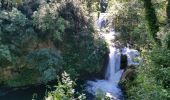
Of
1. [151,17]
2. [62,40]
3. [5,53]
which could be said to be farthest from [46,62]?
[151,17]

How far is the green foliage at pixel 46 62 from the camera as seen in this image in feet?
61.8

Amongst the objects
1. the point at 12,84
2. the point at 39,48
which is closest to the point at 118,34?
the point at 39,48

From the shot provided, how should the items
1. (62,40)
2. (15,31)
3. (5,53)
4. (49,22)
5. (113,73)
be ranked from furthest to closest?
(113,73)
(62,40)
(49,22)
(15,31)
(5,53)

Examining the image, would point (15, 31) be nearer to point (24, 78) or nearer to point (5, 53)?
point (5, 53)

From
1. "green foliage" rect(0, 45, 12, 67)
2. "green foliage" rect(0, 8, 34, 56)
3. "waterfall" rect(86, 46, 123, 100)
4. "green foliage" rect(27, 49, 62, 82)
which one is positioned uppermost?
"green foliage" rect(0, 8, 34, 56)

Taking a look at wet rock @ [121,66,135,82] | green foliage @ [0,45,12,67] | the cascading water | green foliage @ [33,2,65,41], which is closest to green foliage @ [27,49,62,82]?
green foliage @ [33,2,65,41]

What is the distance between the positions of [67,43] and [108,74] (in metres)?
3.41

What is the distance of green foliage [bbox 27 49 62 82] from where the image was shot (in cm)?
1884

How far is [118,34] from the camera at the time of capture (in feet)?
63.8

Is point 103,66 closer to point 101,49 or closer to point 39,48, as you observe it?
point 101,49

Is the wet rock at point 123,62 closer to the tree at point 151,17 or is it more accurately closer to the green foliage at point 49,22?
the green foliage at point 49,22

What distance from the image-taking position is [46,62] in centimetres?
1914

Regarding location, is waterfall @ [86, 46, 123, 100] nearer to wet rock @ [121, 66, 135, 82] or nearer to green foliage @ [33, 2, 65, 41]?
wet rock @ [121, 66, 135, 82]

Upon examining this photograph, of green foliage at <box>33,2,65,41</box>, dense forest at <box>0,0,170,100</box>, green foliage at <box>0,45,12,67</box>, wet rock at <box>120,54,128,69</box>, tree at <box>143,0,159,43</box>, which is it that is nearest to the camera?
tree at <box>143,0,159,43</box>
